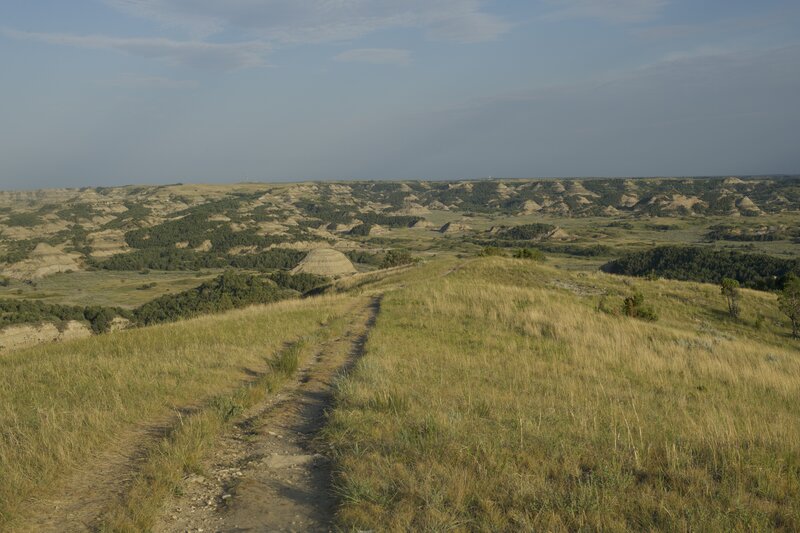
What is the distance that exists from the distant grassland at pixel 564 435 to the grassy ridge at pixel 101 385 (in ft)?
10.7

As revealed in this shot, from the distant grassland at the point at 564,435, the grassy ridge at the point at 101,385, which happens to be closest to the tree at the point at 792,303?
the distant grassland at the point at 564,435

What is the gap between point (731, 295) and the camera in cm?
3158

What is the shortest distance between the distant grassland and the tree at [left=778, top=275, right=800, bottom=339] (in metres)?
15.9

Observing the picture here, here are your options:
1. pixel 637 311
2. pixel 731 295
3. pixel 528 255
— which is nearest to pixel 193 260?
pixel 528 255

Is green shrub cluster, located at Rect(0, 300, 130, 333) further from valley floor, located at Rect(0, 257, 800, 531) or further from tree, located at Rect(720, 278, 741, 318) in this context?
tree, located at Rect(720, 278, 741, 318)

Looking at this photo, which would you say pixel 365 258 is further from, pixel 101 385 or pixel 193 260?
pixel 101 385

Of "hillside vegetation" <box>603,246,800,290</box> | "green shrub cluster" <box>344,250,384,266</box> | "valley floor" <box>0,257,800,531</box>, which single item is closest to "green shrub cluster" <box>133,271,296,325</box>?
"green shrub cluster" <box>344,250,384,266</box>

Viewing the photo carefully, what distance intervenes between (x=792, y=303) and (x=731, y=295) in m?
3.63

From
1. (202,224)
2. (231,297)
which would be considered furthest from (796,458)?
(202,224)

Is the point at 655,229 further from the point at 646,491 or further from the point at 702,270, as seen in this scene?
the point at 646,491

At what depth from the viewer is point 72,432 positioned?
703 cm

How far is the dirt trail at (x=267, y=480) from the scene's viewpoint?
5.05 metres

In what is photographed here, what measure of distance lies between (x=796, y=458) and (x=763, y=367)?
355 inches

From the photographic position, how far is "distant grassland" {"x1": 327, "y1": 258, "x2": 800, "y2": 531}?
15.9ft
